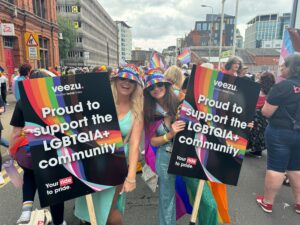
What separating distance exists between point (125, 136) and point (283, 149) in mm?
2077

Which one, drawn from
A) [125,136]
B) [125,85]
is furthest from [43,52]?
[125,136]

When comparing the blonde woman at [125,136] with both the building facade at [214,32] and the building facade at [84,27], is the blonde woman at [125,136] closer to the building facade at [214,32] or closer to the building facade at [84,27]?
the building facade at [84,27]

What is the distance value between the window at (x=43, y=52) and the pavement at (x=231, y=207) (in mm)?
22751

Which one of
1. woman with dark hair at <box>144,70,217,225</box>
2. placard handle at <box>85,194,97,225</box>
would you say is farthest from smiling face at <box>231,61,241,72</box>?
placard handle at <box>85,194,97,225</box>

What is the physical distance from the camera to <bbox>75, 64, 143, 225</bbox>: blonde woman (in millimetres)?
2270

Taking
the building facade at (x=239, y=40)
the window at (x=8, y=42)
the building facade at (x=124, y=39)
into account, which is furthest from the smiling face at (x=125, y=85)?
the building facade at (x=239, y=40)

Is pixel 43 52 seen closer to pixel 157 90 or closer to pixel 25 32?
pixel 25 32

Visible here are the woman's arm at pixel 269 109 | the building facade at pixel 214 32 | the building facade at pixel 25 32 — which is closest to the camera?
the woman's arm at pixel 269 109

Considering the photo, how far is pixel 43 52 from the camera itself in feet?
81.5

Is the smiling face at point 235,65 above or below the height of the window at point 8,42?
below

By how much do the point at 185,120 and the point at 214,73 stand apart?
1.62 ft

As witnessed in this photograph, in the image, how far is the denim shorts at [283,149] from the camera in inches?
122

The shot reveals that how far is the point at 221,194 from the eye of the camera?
8.54ft

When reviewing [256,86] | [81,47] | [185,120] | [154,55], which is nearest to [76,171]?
[185,120]
